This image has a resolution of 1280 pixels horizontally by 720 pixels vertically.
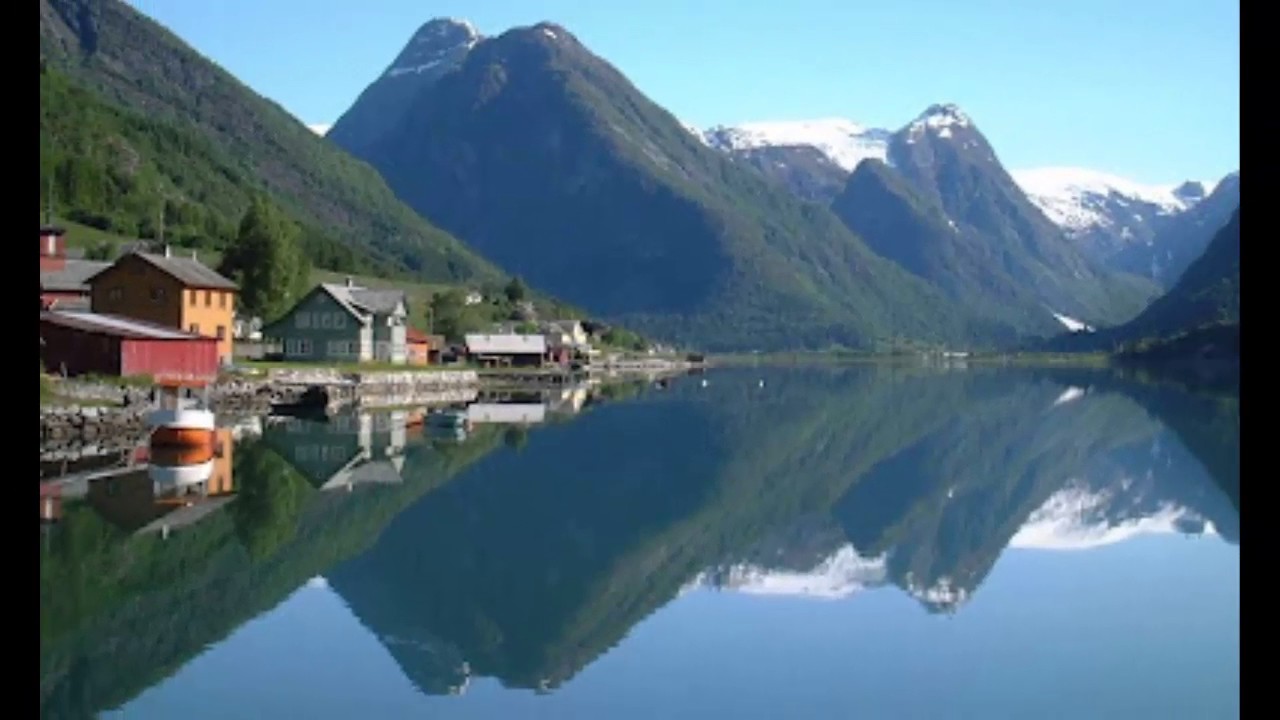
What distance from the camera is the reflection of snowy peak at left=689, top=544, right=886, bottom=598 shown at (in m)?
24.0

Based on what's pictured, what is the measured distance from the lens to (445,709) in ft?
49.6

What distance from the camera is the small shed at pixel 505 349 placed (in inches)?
4872

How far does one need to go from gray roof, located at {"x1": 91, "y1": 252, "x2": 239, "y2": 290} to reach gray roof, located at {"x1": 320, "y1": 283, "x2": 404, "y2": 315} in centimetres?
1683

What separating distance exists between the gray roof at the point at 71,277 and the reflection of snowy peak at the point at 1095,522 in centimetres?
5510

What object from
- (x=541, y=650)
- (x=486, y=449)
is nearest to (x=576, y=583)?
(x=541, y=650)

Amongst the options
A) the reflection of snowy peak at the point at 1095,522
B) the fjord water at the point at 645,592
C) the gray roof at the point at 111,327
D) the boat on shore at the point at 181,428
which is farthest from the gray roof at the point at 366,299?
the reflection of snowy peak at the point at 1095,522

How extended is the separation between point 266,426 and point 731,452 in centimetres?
1824

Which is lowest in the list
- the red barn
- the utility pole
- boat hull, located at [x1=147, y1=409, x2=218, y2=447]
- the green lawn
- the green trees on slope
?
boat hull, located at [x1=147, y1=409, x2=218, y2=447]

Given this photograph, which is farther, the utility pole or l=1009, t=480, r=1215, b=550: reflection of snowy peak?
the utility pole

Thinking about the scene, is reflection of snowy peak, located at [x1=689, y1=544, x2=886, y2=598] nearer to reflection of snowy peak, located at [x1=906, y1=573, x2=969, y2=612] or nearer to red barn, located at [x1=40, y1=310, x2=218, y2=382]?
reflection of snowy peak, located at [x1=906, y1=573, x2=969, y2=612]

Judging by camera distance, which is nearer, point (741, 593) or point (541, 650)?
point (541, 650)

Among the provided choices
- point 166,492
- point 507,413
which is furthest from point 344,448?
point 507,413

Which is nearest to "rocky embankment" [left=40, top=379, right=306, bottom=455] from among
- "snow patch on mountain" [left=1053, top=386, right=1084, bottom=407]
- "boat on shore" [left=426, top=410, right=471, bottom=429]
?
"boat on shore" [left=426, top=410, right=471, bottom=429]
